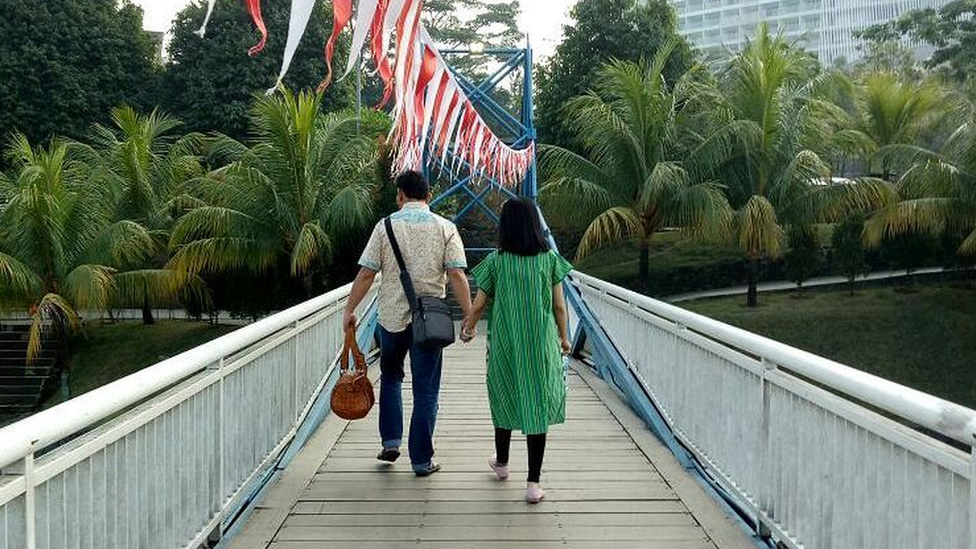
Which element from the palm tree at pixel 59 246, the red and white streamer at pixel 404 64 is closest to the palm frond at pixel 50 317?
the palm tree at pixel 59 246

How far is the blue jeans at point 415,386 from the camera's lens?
5.42 m

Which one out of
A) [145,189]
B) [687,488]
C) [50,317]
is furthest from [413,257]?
[145,189]

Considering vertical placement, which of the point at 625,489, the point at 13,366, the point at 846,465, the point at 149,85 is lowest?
the point at 13,366

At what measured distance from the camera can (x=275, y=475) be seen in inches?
219

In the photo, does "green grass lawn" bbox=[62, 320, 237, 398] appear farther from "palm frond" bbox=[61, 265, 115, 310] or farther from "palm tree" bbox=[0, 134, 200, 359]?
"palm frond" bbox=[61, 265, 115, 310]

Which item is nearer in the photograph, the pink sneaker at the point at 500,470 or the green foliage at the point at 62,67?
the pink sneaker at the point at 500,470

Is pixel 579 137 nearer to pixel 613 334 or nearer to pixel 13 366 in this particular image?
pixel 13 366

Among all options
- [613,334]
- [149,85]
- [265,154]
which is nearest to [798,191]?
[265,154]

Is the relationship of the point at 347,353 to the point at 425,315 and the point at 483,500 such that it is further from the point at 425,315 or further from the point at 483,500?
the point at 483,500

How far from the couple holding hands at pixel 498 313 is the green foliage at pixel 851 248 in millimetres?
20790

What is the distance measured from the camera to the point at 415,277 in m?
5.37

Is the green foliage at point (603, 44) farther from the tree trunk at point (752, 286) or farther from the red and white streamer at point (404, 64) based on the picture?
the red and white streamer at point (404, 64)

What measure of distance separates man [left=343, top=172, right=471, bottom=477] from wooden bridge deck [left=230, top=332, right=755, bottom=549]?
467 mm

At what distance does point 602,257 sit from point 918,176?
8984mm
